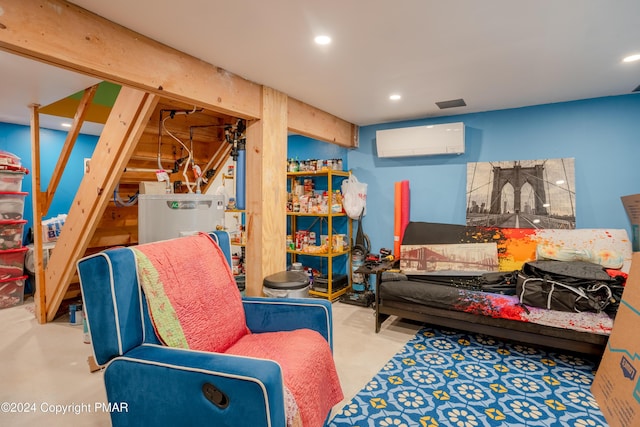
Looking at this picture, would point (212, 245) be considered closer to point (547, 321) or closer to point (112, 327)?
point (112, 327)

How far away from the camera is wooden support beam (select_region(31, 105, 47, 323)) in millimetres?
3240

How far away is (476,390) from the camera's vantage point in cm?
213

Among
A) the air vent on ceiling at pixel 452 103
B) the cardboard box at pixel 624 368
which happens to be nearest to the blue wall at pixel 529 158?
the air vent on ceiling at pixel 452 103

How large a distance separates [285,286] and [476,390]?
1.44 meters

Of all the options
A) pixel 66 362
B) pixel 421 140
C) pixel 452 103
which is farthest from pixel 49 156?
pixel 452 103

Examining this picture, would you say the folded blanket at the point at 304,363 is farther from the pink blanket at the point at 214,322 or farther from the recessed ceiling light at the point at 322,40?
the recessed ceiling light at the point at 322,40

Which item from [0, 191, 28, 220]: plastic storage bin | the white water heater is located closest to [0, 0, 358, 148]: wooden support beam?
the white water heater

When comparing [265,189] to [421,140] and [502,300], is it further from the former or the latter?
[502,300]

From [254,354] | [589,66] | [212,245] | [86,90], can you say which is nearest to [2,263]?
[86,90]

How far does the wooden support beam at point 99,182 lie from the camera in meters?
2.43

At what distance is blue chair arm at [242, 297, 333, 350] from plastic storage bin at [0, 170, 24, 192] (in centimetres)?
349

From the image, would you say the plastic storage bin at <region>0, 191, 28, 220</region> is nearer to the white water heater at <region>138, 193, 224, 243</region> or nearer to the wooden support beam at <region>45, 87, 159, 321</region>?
the wooden support beam at <region>45, 87, 159, 321</region>

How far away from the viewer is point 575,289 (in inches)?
93.1

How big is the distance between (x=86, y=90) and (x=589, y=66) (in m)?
3.84
